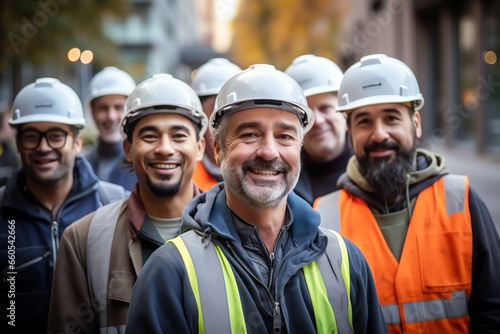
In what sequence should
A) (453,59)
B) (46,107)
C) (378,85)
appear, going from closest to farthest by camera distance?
(378,85) < (46,107) < (453,59)

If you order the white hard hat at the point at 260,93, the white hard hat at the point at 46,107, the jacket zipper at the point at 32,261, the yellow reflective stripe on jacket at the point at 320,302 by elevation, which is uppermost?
the white hard hat at the point at 46,107

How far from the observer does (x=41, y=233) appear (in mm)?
4297

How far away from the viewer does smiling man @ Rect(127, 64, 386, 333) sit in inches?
101

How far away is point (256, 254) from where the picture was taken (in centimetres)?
279

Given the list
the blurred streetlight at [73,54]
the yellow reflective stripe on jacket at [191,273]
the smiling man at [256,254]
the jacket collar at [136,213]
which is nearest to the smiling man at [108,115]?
the jacket collar at [136,213]

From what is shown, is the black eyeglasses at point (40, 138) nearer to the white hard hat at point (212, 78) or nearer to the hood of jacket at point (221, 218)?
the white hard hat at point (212, 78)

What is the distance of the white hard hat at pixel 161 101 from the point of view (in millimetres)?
3889

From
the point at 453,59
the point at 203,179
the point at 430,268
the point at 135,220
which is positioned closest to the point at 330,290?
the point at 430,268

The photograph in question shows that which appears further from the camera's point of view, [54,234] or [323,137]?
[323,137]

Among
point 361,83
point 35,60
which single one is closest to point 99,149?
point 361,83

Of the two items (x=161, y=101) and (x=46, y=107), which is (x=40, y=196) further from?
(x=161, y=101)

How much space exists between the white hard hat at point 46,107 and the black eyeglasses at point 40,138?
8cm

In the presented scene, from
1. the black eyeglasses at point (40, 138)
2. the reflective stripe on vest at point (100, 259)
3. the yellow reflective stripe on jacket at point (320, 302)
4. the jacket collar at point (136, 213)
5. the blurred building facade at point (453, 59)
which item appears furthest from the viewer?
the blurred building facade at point (453, 59)

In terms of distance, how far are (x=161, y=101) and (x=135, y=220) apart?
76 centimetres
